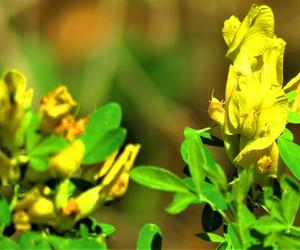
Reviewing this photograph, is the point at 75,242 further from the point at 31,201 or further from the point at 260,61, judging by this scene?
the point at 260,61

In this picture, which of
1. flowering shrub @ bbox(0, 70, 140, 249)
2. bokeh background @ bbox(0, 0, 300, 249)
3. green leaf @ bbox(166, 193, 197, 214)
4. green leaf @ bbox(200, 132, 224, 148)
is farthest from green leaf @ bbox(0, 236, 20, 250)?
bokeh background @ bbox(0, 0, 300, 249)

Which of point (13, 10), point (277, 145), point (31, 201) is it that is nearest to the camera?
point (31, 201)

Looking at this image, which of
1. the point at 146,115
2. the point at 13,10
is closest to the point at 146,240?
the point at 146,115

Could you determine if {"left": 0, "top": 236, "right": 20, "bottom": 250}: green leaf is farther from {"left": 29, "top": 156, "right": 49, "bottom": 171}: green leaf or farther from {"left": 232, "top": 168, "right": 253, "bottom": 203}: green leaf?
{"left": 232, "top": 168, "right": 253, "bottom": 203}: green leaf

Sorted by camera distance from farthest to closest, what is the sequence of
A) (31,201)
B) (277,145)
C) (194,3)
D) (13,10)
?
(194,3)
(13,10)
(277,145)
(31,201)

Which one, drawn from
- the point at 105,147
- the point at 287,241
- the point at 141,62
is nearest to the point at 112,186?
the point at 105,147

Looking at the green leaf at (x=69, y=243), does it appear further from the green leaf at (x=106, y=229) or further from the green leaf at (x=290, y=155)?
the green leaf at (x=290, y=155)

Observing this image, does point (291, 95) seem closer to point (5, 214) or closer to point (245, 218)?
point (245, 218)
